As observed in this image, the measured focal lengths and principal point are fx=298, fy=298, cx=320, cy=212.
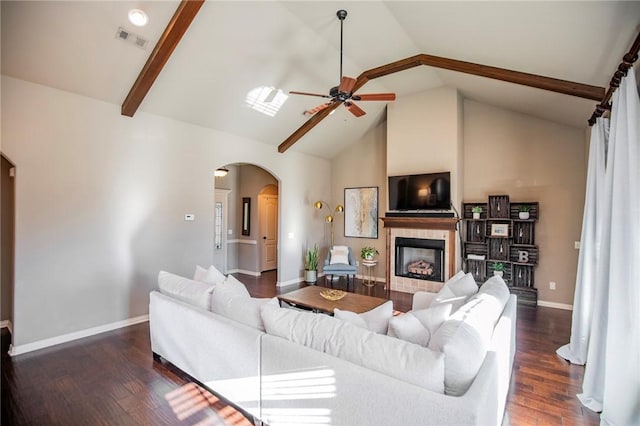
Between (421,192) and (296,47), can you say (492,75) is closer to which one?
(421,192)

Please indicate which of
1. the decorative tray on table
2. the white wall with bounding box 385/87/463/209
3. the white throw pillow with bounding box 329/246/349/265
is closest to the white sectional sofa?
the decorative tray on table

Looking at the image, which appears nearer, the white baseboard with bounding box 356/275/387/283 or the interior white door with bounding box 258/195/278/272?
the white baseboard with bounding box 356/275/387/283

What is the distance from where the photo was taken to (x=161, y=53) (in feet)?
11.2

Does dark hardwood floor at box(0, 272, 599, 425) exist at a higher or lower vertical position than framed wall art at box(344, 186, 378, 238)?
lower

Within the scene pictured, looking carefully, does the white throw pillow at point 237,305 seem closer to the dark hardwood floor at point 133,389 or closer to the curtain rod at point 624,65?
the dark hardwood floor at point 133,389

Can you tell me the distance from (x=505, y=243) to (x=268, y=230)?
5329 mm

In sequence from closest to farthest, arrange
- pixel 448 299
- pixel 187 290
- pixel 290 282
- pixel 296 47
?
pixel 448 299, pixel 187 290, pixel 296 47, pixel 290 282

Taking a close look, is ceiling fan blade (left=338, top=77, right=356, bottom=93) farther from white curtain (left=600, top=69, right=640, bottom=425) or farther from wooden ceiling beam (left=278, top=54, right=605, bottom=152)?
white curtain (left=600, top=69, right=640, bottom=425)

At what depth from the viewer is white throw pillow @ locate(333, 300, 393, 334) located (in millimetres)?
2066

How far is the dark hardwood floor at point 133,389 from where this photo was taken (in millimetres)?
2256

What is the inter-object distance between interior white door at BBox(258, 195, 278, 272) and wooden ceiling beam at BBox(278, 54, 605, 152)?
3.07 m

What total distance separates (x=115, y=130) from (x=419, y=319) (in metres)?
4.38

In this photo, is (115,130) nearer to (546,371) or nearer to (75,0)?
(75,0)

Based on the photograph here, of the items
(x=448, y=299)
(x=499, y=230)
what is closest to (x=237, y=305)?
(x=448, y=299)
